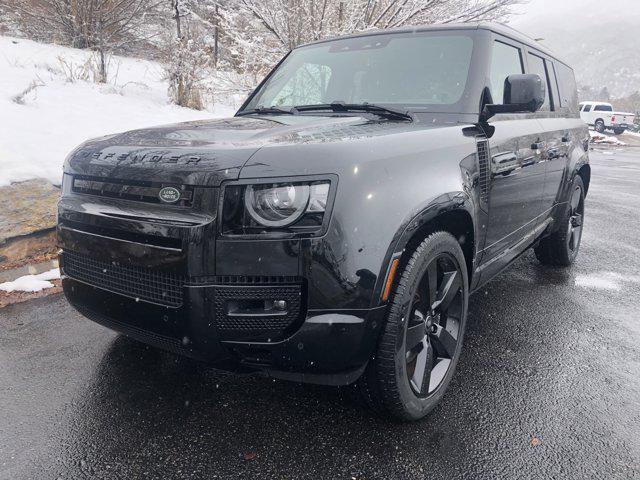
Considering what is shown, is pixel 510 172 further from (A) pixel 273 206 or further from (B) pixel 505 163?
(A) pixel 273 206

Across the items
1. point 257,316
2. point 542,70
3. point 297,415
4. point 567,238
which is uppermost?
point 542,70

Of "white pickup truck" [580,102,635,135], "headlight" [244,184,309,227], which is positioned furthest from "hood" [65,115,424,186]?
"white pickup truck" [580,102,635,135]

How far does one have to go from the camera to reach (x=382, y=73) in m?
3.10

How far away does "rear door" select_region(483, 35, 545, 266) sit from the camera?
112 inches

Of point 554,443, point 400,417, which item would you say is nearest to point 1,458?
point 400,417

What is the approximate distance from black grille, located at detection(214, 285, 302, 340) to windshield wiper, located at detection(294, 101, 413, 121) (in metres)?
1.35

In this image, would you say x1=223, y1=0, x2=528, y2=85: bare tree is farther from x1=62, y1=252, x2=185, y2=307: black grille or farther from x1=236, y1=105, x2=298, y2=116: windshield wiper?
x1=62, y1=252, x2=185, y2=307: black grille

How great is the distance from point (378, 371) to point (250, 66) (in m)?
9.31

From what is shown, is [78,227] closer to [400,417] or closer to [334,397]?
[334,397]

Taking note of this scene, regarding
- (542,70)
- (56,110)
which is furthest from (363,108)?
(56,110)

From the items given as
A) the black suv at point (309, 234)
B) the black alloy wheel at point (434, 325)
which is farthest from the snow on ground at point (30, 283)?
the black alloy wheel at point (434, 325)

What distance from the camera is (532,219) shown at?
357 centimetres

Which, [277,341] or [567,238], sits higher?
[277,341]

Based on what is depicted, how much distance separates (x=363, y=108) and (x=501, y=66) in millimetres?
1027
